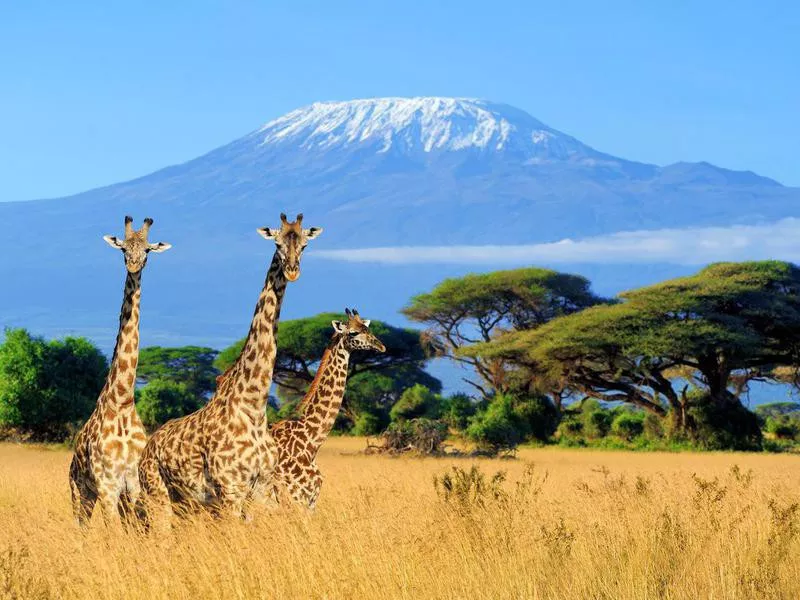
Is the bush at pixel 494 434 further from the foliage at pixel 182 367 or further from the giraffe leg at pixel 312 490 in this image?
the foliage at pixel 182 367

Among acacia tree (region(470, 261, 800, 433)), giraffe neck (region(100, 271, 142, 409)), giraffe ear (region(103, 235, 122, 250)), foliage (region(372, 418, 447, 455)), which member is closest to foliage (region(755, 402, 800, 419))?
acacia tree (region(470, 261, 800, 433))

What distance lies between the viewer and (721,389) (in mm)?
46844

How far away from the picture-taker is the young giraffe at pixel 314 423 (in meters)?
11.9

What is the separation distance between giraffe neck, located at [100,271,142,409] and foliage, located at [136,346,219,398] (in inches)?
2335

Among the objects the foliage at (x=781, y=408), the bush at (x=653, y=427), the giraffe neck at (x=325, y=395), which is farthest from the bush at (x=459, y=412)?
the foliage at (x=781, y=408)

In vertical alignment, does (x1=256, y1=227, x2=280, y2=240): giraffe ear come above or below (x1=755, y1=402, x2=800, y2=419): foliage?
above

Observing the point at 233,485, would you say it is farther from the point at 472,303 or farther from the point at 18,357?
the point at 472,303

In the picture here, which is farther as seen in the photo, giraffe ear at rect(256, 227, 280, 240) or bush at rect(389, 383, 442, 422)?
bush at rect(389, 383, 442, 422)

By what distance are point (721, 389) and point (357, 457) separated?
672 inches

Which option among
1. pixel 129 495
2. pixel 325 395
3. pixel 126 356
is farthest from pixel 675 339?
pixel 129 495

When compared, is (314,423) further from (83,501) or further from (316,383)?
(83,501)

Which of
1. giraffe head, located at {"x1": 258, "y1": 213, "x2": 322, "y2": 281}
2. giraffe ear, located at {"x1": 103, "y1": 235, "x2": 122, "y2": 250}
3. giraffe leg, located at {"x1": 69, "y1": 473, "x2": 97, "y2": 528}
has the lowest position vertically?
giraffe leg, located at {"x1": 69, "y1": 473, "x2": 97, "y2": 528}

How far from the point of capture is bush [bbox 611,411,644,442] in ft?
165

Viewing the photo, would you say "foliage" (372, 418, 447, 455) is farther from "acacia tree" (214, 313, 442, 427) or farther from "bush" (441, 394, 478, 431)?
"acacia tree" (214, 313, 442, 427)
